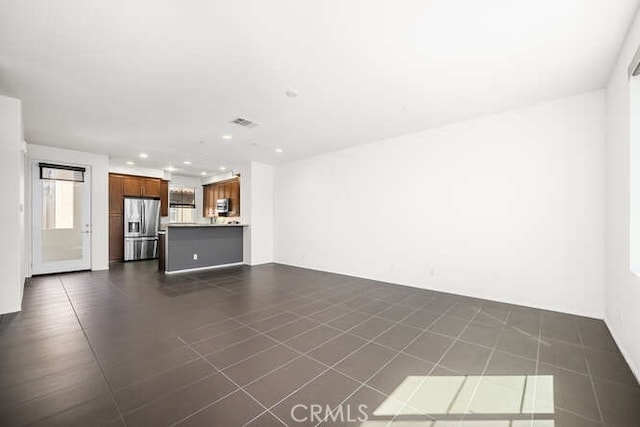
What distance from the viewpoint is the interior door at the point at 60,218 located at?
552 cm

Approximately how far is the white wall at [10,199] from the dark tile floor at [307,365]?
0.36 m

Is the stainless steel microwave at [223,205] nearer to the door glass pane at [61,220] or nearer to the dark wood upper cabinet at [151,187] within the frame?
the dark wood upper cabinet at [151,187]

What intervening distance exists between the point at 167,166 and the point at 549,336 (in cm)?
892

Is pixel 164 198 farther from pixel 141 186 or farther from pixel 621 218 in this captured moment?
pixel 621 218

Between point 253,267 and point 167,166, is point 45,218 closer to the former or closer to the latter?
point 167,166

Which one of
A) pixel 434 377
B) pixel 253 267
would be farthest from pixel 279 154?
pixel 434 377

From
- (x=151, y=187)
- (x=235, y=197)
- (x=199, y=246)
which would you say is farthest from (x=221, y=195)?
(x=199, y=246)

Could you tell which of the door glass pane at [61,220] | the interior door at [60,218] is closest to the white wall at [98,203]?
the interior door at [60,218]

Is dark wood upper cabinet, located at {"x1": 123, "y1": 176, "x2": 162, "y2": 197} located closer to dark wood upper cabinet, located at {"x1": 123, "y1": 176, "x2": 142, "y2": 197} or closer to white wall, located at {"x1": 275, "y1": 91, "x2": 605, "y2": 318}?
dark wood upper cabinet, located at {"x1": 123, "y1": 176, "x2": 142, "y2": 197}

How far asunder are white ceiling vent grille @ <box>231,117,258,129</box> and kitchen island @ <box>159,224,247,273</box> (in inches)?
123

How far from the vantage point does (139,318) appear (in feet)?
10.7

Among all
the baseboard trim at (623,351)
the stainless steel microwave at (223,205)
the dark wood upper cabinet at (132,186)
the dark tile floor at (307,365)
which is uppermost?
the dark wood upper cabinet at (132,186)

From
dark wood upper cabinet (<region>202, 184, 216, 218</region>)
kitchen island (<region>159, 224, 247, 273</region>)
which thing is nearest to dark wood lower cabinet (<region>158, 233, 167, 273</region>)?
kitchen island (<region>159, 224, 247, 273</region>)

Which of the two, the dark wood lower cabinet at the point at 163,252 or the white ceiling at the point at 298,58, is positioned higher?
the white ceiling at the point at 298,58
